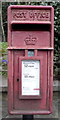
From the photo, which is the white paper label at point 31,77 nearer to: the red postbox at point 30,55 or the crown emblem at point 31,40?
the red postbox at point 30,55

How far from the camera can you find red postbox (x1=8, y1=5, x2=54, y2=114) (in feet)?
8.66

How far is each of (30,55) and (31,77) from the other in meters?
0.29

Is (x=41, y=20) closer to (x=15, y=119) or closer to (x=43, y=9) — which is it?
(x=43, y=9)

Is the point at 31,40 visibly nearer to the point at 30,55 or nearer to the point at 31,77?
the point at 30,55

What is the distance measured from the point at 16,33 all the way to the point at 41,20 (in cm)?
36

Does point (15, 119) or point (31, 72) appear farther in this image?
point (15, 119)

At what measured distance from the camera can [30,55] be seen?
2.69 m

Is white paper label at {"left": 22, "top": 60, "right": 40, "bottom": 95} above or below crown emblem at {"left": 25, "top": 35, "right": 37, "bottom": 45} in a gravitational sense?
below

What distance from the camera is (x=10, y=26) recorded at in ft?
8.74

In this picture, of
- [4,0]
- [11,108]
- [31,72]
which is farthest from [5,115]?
[4,0]

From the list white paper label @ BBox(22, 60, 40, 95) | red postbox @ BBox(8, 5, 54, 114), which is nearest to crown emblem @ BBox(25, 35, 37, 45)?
red postbox @ BBox(8, 5, 54, 114)

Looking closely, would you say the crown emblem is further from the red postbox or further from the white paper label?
the white paper label

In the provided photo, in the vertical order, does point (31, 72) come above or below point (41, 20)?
below

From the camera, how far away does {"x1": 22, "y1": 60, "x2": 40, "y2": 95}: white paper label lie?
2.67 m
